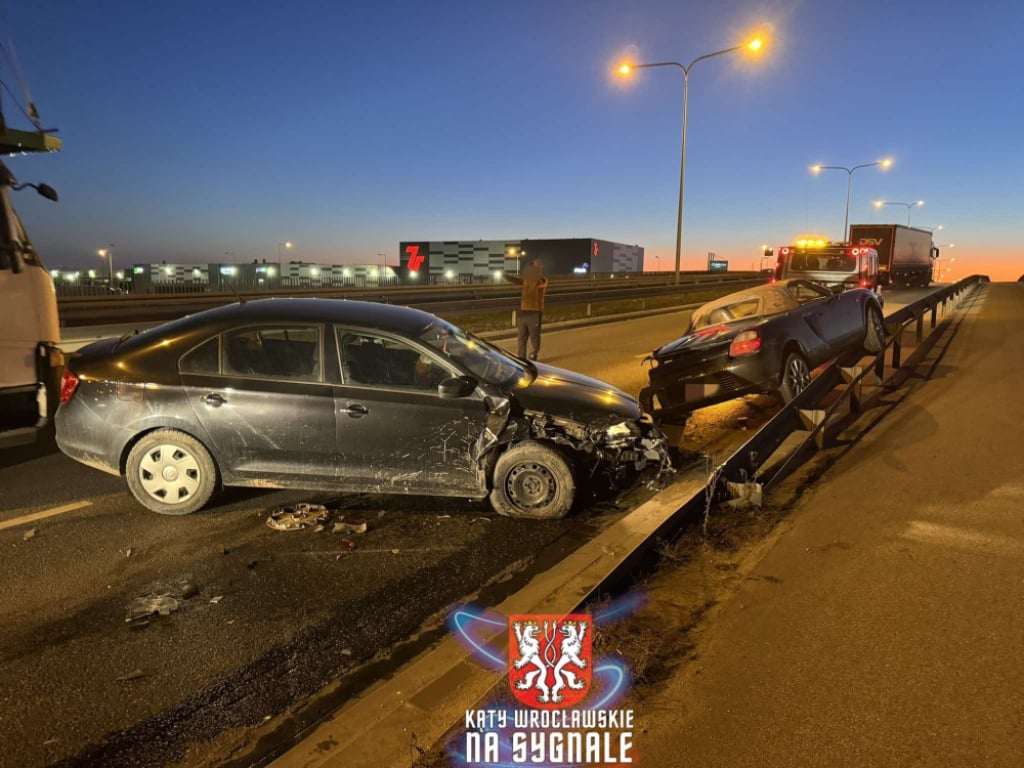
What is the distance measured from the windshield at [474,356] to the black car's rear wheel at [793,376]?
3.42m

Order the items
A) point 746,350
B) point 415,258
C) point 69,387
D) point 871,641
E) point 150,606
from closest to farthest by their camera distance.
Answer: point 871,641
point 150,606
point 69,387
point 746,350
point 415,258

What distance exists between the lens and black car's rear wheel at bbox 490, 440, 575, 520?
505 cm

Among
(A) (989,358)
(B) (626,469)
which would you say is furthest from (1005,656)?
(A) (989,358)

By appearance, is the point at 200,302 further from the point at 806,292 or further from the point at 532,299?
the point at 806,292

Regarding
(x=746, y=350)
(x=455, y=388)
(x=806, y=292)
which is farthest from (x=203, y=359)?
(x=806, y=292)

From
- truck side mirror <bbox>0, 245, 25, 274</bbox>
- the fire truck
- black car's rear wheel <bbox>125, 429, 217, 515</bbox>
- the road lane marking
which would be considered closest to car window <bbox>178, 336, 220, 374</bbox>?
black car's rear wheel <bbox>125, 429, 217, 515</bbox>

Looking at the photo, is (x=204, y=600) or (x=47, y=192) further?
(x=47, y=192)

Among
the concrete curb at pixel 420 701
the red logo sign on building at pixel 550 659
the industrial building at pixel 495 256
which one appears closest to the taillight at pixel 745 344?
the concrete curb at pixel 420 701

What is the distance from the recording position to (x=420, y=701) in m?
2.98

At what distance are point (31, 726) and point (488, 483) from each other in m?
2.95

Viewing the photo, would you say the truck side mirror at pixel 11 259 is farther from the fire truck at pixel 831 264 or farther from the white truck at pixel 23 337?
the fire truck at pixel 831 264

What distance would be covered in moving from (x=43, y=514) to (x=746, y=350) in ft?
21.4

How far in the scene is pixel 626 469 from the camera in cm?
550

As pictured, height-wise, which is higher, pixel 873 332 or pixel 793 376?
pixel 873 332
